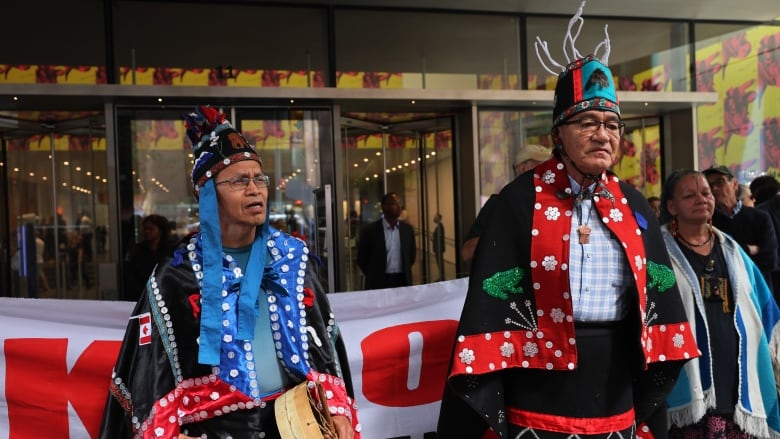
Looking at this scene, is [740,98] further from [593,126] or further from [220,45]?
[593,126]

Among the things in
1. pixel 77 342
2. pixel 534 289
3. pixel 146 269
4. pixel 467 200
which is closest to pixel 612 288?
pixel 534 289

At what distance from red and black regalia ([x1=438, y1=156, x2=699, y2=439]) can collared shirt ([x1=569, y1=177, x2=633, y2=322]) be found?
0.08 feet

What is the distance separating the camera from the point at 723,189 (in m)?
5.20

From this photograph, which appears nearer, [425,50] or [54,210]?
[54,210]

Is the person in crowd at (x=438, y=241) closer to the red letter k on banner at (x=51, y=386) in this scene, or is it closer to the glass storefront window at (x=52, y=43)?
the glass storefront window at (x=52, y=43)

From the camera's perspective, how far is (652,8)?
8961 mm

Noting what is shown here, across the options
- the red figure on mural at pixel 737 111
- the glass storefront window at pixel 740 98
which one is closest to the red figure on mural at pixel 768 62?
the glass storefront window at pixel 740 98

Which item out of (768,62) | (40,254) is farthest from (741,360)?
(768,62)

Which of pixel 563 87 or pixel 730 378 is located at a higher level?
pixel 563 87

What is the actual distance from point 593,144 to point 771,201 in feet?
16.0

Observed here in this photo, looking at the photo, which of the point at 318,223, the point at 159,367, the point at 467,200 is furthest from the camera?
the point at 467,200

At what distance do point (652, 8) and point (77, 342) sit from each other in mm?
8268

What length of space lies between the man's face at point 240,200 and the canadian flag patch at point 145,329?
1.25ft

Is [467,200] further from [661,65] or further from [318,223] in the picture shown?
[661,65]
